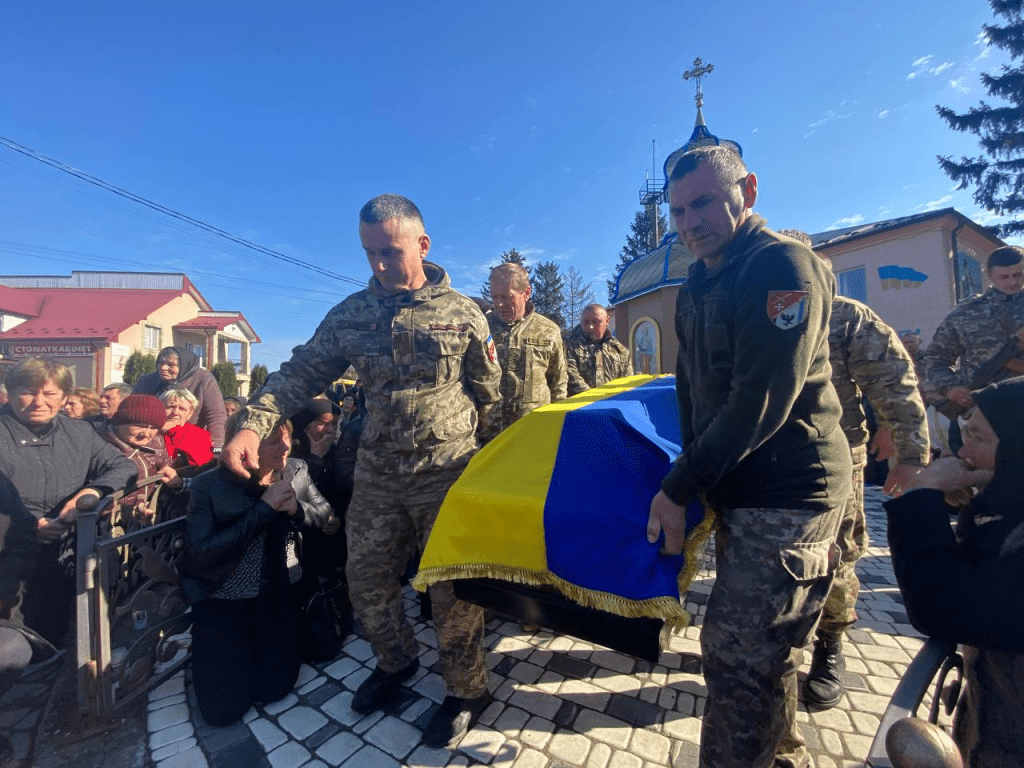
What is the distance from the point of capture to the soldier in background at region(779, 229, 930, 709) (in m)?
2.06

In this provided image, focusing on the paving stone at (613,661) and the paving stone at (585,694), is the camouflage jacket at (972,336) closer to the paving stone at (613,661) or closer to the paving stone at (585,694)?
the paving stone at (613,661)

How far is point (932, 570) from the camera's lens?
3.89ft

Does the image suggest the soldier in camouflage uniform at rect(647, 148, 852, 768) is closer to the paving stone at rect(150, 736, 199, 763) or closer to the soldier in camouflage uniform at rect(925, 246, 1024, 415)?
the paving stone at rect(150, 736, 199, 763)

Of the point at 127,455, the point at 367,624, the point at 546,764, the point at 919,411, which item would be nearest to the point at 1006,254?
the point at 919,411

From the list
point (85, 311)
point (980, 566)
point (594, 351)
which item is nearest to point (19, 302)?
point (85, 311)

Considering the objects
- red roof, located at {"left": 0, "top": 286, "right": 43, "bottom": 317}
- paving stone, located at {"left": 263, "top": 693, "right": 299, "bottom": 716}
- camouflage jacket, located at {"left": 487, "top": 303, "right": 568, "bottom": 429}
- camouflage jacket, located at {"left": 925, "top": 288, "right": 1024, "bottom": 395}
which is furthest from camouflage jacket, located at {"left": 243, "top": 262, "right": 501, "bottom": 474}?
red roof, located at {"left": 0, "top": 286, "right": 43, "bottom": 317}

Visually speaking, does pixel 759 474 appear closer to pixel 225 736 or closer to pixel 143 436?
pixel 225 736

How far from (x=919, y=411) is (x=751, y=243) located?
1324 millimetres

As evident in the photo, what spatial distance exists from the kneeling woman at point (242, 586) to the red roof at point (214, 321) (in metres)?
29.1

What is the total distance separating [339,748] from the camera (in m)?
2.03

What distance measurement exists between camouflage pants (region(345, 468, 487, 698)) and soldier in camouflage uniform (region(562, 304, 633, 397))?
3.07m

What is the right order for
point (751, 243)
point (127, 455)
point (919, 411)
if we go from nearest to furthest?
point (751, 243)
point (919, 411)
point (127, 455)

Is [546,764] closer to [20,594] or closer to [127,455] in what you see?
[20,594]

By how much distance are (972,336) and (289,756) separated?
4.88 m
